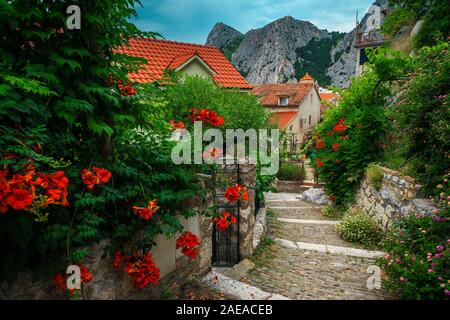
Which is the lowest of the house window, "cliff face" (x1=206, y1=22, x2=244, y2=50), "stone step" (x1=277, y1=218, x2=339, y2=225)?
"stone step" (x1=277, y1=218, x2=339, y2=225)

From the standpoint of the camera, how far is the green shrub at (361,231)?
578 centimetres

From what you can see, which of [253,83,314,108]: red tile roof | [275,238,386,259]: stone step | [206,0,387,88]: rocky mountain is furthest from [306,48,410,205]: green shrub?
[206,0,387,88]: rocky mountain

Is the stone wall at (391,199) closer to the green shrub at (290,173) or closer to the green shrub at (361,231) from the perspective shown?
the green shrub at (361,231)

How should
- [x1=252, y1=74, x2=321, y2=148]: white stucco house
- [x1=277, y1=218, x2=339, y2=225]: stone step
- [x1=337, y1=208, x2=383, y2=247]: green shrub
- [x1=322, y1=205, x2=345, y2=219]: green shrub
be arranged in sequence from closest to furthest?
[x1=337, y1=208, x2=383, y2=247]: green shrub → [x1=277, y1=218, x2=339, y2=225]: stone step → [x1=322, y1=205, x2=345, y2=219]: green shrub → [x1=252, y1=74, x2=321, y2=148]: white stucco house

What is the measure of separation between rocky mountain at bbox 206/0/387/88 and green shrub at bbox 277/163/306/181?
169 feet

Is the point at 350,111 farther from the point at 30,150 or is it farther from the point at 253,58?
the point at 253,58

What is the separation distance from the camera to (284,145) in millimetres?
14984

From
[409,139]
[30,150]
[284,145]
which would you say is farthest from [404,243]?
[284,145]

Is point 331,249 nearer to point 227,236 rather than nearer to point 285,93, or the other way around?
point 227,236

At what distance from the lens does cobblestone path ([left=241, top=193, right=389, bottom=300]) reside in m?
3.72

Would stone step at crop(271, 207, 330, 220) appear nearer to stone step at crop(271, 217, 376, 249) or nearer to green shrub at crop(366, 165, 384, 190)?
stone step at crop(271, 217, 376, 249)

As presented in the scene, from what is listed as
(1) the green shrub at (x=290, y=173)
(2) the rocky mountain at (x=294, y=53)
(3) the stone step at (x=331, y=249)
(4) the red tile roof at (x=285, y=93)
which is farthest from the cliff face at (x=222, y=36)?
(3) the stone step at (x=331, y=249)

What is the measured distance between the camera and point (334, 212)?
807 centimetres

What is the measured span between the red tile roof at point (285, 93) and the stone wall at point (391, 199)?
2352cm
